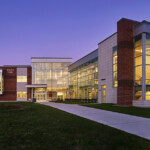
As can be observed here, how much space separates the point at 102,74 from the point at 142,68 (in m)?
9.34

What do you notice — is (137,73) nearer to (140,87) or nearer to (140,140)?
(140,87)

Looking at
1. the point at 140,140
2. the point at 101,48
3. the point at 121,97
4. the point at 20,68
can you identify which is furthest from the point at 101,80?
the point at 20,68

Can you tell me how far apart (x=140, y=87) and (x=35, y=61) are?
39687mm

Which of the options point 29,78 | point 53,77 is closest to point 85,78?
point 53,77

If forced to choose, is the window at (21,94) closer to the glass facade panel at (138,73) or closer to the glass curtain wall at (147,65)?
the glass facade panel at (138,73)

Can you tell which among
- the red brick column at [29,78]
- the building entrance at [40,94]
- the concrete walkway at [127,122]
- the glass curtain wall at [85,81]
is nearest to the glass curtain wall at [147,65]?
the concrete walkway at [127,122]

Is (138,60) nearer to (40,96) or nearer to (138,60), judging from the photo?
(138,60)

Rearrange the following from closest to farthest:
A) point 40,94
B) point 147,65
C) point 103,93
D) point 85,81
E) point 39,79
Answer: point 147,65 < point 103,93 < point 85,81 < point 40,94 < point 39,79

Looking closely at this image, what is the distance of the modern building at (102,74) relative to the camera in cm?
1933

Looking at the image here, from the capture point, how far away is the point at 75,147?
182 inches

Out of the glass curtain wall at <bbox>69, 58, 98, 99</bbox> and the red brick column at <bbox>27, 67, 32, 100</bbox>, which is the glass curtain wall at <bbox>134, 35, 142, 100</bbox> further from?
the red brick column at <bbox>27, 67, 32, 100</bbox>

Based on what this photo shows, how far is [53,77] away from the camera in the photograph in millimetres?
52031

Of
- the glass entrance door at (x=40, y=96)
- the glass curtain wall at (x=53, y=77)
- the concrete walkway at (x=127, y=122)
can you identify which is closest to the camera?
the concrete walkway at (x=127, y=122)

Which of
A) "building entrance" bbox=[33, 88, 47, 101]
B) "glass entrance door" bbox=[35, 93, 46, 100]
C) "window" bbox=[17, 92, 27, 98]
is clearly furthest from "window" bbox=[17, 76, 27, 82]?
"glass entrance door" bbox=[35, 93, 46, 100]
